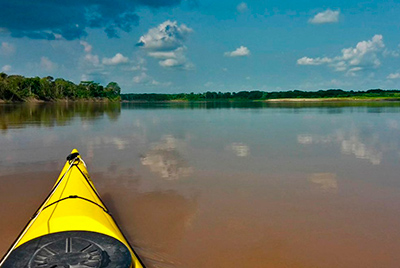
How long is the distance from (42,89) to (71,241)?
96.9m

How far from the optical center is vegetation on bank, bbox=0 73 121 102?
71375mm

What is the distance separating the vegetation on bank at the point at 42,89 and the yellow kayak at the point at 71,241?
76.3 metres

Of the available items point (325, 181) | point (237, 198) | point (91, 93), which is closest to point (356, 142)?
point (325, 181)

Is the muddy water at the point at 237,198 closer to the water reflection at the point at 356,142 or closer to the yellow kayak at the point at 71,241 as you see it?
the water reflection at the point at 356,142

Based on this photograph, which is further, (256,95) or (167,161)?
(256,95)

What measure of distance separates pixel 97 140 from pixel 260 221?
1169cm

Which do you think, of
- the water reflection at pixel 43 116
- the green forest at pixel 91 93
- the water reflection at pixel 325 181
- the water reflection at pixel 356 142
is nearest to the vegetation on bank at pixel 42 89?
the green forest at pixel 91 93

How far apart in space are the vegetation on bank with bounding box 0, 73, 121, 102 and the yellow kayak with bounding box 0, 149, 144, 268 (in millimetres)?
76332

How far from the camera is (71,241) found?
3.26 m

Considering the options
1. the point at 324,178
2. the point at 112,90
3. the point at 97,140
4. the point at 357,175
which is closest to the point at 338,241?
the point at 324,178

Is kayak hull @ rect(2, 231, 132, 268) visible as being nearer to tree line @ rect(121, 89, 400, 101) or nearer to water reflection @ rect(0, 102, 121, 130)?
water reflection @ rect(0, 102, 121, 130)

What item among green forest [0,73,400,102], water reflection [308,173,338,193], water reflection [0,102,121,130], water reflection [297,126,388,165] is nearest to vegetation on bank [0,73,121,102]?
green forest [0,73,400,102]

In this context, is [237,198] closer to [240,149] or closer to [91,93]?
[240,149]

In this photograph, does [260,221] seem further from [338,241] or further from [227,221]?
[338,241]
